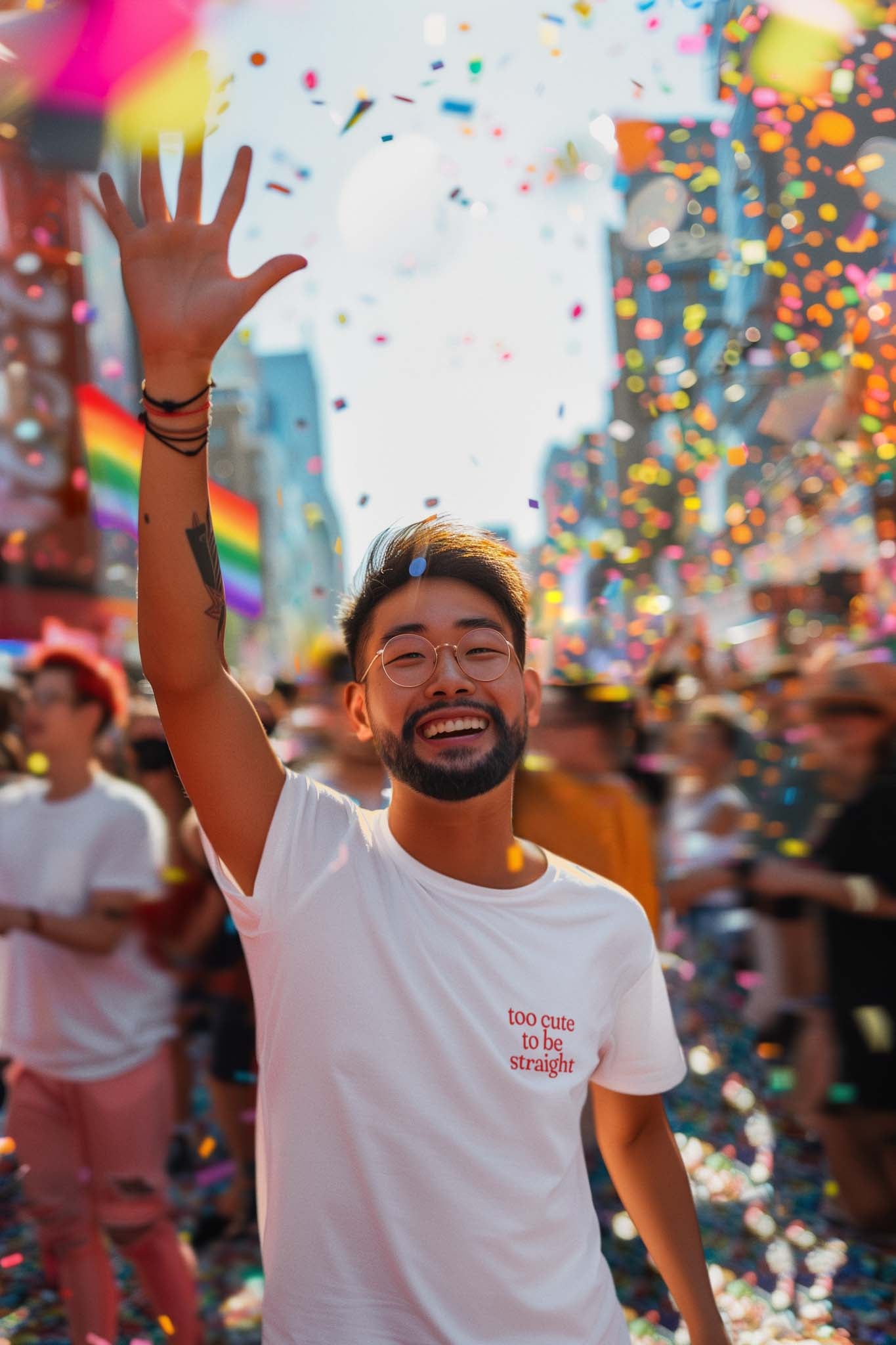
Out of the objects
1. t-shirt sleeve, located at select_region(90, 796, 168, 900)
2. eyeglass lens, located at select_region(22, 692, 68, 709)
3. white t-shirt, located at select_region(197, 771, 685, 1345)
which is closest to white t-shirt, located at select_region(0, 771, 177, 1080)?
t-shirt sleeve, located at select_region(90, 796, 168, 900)

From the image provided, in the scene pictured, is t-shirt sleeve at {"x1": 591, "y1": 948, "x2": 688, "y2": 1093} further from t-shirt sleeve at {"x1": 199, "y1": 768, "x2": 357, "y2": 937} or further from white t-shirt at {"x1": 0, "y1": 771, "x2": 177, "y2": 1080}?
white t-shirt at {"x1": 0, "y1": 771, "x2": 177, "y2": 1080}

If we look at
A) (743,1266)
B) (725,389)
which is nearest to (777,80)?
(743,1266)

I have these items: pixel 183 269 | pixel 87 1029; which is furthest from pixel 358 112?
pixel 87 1029

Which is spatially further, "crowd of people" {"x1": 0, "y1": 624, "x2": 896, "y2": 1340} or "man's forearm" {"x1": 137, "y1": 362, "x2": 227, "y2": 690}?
"crowd of people" {"x1": 0, "y1": 624, "x2": 896, "y2": 1340}

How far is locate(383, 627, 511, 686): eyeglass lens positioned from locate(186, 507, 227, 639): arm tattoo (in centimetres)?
23

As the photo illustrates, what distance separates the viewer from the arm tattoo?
127cm

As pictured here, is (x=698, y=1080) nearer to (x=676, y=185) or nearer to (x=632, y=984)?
(x=632, y=984)

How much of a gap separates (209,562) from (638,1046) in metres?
0.86

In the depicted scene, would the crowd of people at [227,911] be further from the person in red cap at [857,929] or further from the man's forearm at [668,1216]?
the man's forearm at [668,1216]

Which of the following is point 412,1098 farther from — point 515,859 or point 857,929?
point 857,929

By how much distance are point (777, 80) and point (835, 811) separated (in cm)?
356

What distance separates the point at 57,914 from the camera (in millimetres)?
2770

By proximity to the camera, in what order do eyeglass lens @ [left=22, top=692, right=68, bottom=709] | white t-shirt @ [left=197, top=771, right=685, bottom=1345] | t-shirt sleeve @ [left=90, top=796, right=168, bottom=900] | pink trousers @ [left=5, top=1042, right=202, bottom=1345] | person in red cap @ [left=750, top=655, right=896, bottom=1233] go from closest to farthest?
white t-shirt @ [left=197, top=771, right=685, bottom=1345]
pink trousers @ [left=5, top=1042, right=202, bottom=1345]
t-shirt sleeve @ [left=90, top=796, right=168, bottom=900]
eyeglass lens @ [left=22, top=692, right=68, bottom=709]
person in red cap @ [left=750, top=655, right=896, bottom=1233]

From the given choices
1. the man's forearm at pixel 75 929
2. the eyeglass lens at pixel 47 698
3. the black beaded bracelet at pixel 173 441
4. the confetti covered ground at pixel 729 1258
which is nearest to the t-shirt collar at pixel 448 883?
the black beaded bracelet at pixel 173 441
